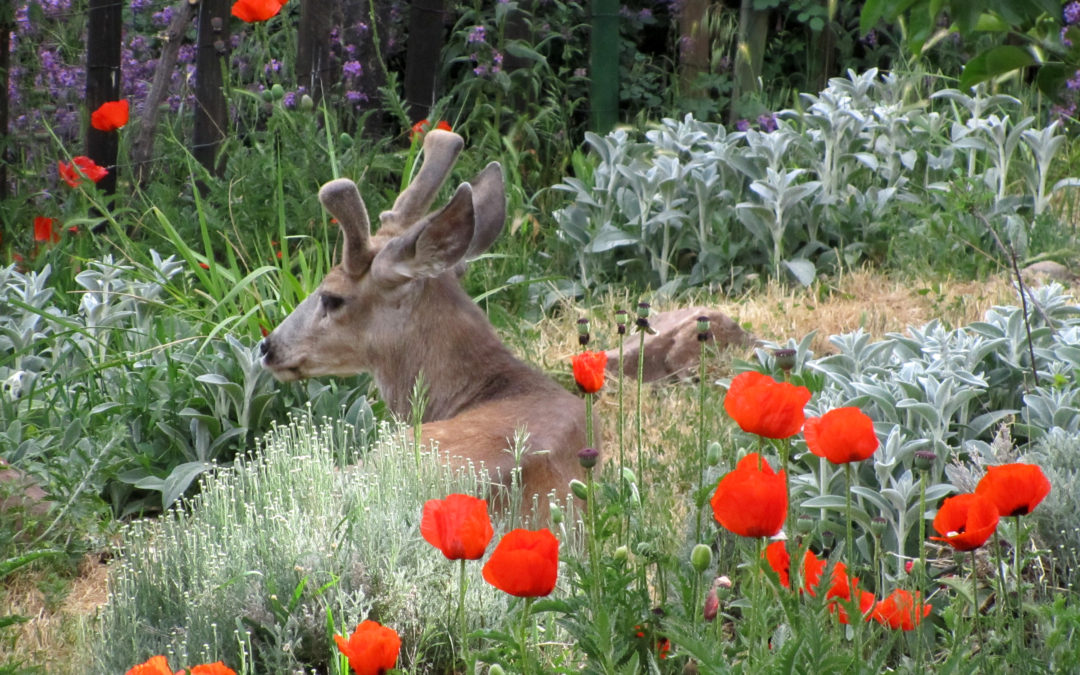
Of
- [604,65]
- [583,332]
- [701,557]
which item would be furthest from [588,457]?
[604,65]

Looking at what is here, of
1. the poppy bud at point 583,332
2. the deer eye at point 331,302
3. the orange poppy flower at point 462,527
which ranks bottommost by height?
the deer eye at point 331,302

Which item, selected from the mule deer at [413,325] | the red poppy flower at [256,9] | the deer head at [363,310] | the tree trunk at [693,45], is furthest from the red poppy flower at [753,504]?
the tree trunk at [693,45]

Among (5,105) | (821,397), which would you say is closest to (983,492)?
(821,397)

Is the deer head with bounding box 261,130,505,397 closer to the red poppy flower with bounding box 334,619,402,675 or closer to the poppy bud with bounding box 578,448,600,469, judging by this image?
the poppy bud with bounding box 578,448,600,469

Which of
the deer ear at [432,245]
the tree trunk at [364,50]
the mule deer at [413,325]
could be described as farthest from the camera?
the tree trunk at [364,50]

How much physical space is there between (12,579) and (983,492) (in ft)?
10.7

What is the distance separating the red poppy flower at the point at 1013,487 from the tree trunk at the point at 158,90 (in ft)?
21.4

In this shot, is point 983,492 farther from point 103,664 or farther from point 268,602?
point 103,664

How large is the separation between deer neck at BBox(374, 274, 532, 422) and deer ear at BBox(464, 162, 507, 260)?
0.88ft

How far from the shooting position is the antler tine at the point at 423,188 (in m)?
5.44

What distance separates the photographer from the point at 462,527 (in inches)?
87.6

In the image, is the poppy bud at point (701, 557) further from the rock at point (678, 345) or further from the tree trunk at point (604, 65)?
the tree trunk at point (604, 65)

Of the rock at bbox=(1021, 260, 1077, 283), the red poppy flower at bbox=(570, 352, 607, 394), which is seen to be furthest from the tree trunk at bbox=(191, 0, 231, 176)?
the red poppy flower at bbox=(570, 352, 607, 394)

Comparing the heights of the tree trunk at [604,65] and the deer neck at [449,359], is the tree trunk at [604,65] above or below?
above
